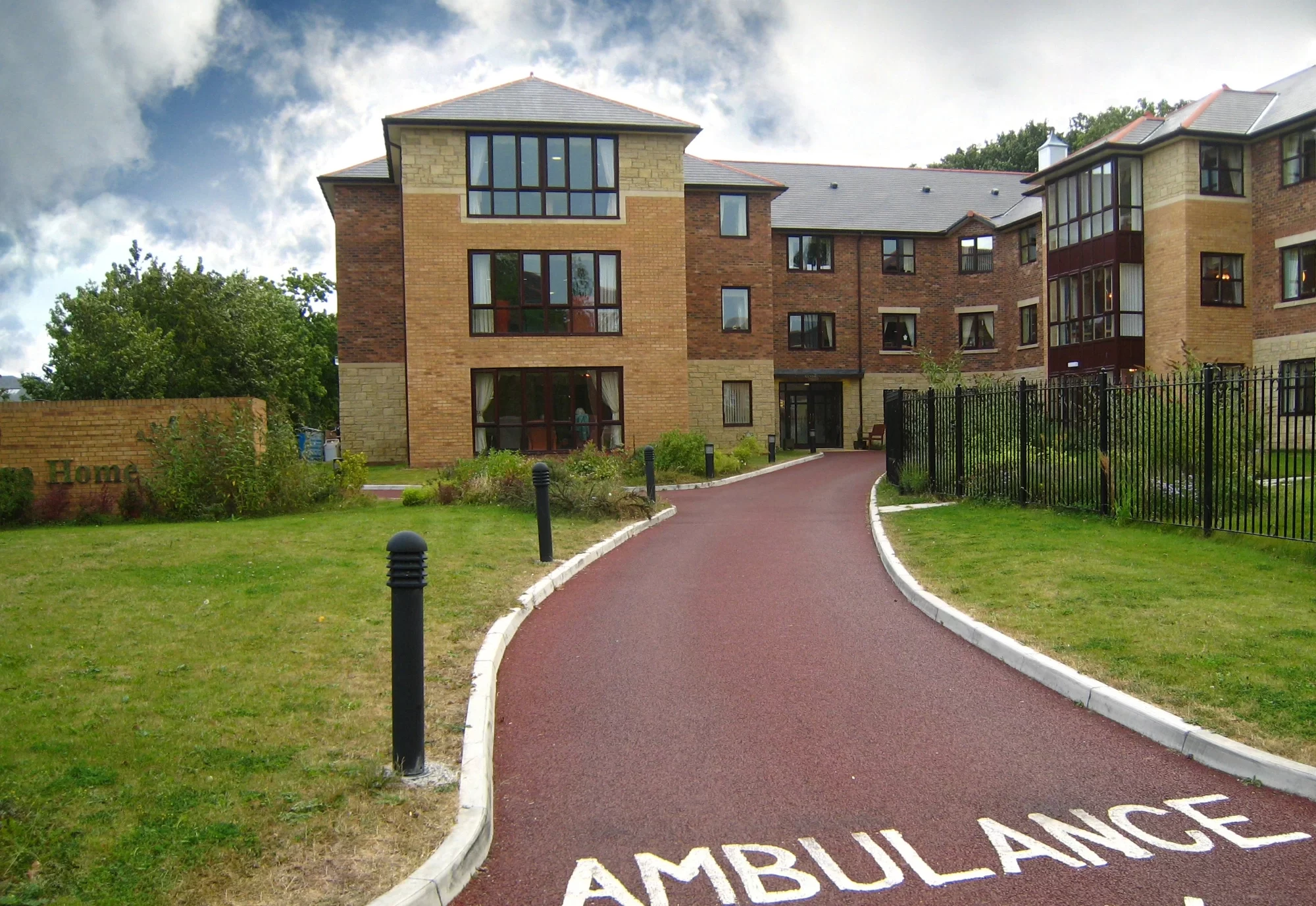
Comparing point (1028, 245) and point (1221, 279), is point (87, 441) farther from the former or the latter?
point (1028, 245)

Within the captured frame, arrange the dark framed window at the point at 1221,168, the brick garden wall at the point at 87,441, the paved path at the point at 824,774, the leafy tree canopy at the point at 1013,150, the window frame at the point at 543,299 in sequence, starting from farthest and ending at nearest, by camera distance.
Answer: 1. the leafy tree canopy at the point at 1013,150
2. the dark framed window at the point at 1221,168
3. the window frame at the point at 543,299
4. the brick garden wall at the point at 87,441
5. the paved path at the point at 824,774

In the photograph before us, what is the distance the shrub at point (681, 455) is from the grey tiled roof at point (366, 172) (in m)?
13.0

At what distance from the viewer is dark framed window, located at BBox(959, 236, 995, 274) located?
40.8 meters

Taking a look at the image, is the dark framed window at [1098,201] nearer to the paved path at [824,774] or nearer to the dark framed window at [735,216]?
the dark framed window at [735,216]

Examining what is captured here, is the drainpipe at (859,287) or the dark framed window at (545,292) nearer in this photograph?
the dark framed window at (545,292)

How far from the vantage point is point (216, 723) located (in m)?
5.51

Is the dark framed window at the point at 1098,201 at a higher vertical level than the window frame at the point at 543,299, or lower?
higher

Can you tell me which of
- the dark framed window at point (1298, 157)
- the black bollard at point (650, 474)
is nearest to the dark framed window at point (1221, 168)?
the dark framed window at point (1298, 157)

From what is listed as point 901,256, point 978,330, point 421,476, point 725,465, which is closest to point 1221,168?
point 978,330

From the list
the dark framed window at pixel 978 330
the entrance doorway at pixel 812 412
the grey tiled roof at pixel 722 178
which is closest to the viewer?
the grey tiled roof at pixel 722 178

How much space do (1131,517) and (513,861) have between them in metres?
11.4

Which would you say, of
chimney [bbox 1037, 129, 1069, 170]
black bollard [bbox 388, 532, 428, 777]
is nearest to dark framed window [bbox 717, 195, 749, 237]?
chimney [bbox 1037, 129, 1069, 170]

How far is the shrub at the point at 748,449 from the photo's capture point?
3066cm

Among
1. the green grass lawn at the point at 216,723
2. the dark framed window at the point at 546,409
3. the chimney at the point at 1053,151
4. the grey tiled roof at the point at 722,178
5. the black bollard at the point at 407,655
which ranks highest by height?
the chimney at the point at 1053,151
